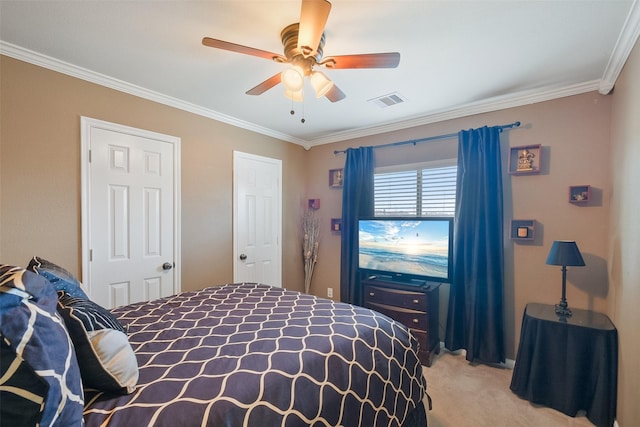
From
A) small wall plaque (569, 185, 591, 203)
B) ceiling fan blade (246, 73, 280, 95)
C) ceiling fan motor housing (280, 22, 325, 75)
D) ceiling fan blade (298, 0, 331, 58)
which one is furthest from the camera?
small wall plaque (569, 185, 591, 203)

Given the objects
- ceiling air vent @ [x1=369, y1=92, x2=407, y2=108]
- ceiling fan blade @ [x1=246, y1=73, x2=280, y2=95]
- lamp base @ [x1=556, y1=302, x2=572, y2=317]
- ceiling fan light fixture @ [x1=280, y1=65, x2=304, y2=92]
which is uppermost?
ceiling air vent @ [x1=369, y1=92, x2=407, y2=108]

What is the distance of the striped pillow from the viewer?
38.4 inches

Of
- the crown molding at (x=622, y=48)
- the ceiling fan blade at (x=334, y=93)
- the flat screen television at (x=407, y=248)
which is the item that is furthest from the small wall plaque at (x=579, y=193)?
the ceiling fan blade at (x=334, y=93)

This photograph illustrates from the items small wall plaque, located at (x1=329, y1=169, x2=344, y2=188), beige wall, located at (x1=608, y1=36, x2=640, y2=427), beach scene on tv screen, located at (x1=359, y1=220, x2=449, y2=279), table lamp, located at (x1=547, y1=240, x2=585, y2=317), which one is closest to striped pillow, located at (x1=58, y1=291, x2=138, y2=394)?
beige wall, located at (x1=608, y1=36, x2=640, y2=427)

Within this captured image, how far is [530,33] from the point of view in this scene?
72.2 inches

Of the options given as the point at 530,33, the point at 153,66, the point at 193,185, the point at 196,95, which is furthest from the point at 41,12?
the point at 530,33

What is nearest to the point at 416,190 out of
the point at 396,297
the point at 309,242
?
the point at 396,297

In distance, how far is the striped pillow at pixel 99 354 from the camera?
98 centimetres

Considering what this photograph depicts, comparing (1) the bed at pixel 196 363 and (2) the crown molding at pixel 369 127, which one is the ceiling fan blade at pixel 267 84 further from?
(1) the bed at pixel 196 363

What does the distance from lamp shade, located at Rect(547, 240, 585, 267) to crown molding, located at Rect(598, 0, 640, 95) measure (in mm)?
1262

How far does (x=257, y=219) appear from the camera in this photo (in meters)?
3.78

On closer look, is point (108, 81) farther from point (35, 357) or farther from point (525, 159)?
point (525, 159)

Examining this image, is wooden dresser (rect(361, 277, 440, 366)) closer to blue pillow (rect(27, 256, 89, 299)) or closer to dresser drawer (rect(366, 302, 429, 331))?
dresser drawer (rect(366, 302, 429, 331))

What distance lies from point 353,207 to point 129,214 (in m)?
2.39
